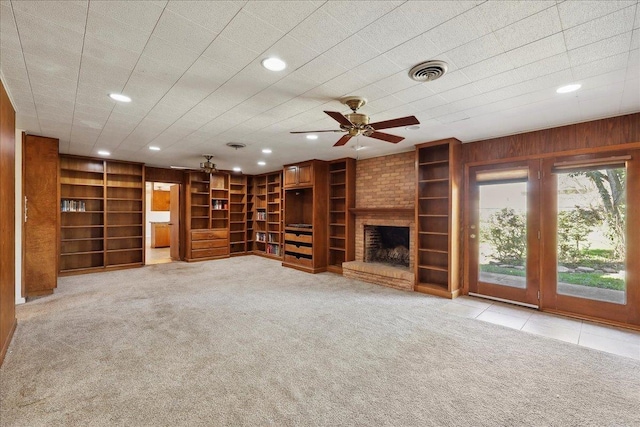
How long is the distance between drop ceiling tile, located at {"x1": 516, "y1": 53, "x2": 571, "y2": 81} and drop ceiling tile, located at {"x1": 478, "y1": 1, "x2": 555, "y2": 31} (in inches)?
27.9

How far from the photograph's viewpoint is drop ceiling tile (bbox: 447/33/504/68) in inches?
81.1

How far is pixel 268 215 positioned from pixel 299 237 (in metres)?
2.40

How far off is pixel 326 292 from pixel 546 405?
10.7 feet

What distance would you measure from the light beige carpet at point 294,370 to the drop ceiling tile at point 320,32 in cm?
258

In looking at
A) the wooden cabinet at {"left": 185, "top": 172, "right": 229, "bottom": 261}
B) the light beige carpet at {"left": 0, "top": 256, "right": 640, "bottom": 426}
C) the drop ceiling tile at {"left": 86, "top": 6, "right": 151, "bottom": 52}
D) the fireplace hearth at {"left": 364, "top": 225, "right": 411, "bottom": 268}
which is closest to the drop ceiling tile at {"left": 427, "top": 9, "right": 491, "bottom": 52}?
the drop ceiling tile at {"left": 86, "top": 6, "right": 151, "bottom": 52}

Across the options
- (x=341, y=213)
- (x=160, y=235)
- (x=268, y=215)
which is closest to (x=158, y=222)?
(x=160, y=235)

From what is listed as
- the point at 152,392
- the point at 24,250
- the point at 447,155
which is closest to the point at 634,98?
the point at 447,155

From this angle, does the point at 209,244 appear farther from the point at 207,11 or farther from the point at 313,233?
the point at 207,11

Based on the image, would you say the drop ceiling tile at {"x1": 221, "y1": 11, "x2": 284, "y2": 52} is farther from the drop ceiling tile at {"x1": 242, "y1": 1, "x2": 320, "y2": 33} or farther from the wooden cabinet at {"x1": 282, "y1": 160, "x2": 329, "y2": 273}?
the wooden cabinet at {"x1": 282, "y1": 160, "x2": 329, "y2": 273}

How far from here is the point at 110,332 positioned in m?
3.26

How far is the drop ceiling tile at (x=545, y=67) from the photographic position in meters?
2.28

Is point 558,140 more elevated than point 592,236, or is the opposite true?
point 558,140

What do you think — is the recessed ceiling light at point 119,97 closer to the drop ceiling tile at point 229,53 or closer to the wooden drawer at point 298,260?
the drop ceiling tile at point 229,53

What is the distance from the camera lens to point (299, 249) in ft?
23.2
